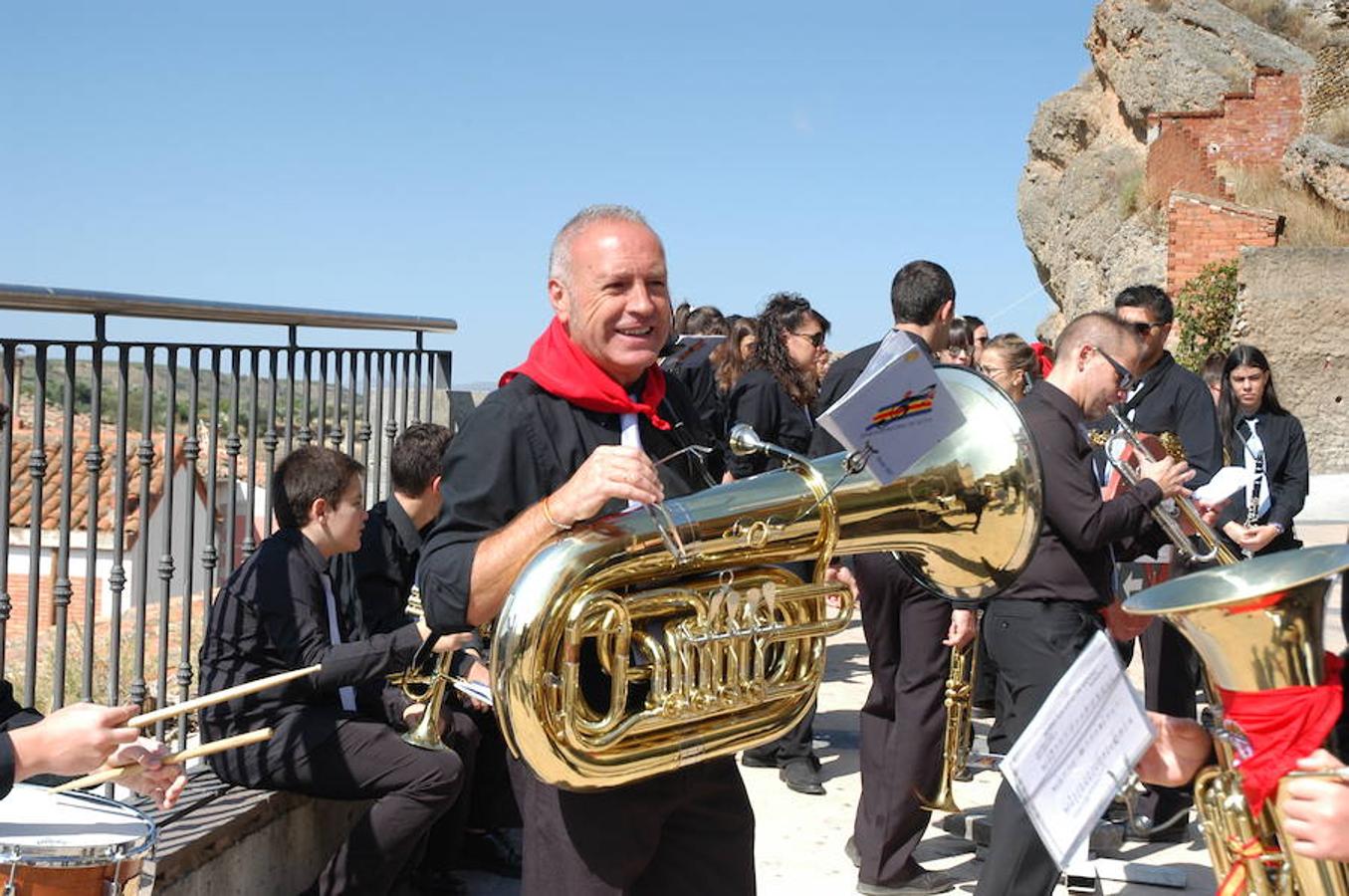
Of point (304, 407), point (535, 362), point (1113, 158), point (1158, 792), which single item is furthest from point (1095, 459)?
point (1113, 158)

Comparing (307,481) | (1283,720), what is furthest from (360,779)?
(1283,720)

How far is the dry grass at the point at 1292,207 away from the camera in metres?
18.7

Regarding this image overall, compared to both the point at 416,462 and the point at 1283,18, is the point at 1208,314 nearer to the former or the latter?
the point at 416,462

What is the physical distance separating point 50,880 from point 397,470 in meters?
2.59

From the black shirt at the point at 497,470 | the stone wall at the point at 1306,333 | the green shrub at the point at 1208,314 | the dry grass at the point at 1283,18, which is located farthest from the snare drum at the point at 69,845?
the dry grass at the point at 1283,18

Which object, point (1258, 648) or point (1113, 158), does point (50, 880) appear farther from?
point (1113, 158)

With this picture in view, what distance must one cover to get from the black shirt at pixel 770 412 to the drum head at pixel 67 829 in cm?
370

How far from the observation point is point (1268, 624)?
2.07 meters

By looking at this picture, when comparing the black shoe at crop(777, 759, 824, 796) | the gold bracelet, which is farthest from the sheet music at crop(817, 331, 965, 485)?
the black shoe at crop(777, 759, 824, 796)

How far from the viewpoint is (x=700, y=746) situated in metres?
2.53

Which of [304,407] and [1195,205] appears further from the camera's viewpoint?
[1195,205]

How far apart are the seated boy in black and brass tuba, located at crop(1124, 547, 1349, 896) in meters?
2.63

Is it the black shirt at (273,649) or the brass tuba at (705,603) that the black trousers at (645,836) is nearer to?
the brass tuba at (705,603)

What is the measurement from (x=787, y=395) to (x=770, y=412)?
0.50 ft
